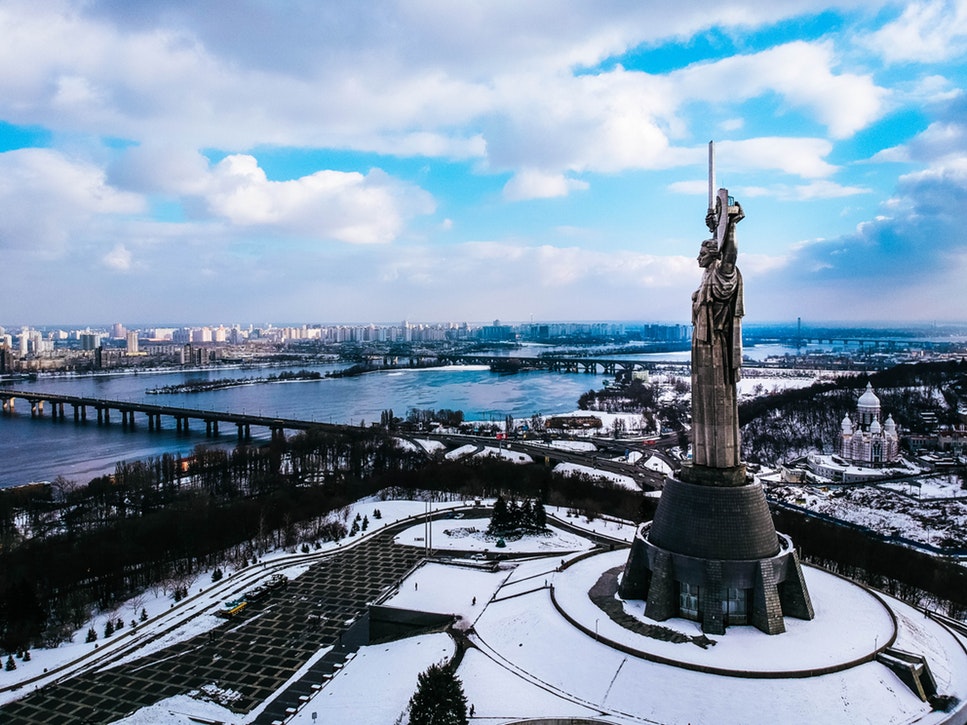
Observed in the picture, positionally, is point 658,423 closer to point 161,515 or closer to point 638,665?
point 161,515

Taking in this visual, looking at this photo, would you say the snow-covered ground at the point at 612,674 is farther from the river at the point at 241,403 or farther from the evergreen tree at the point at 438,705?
the river at the point at 241,403

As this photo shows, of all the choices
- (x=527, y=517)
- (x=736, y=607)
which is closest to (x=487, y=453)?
(x=527, y=517)

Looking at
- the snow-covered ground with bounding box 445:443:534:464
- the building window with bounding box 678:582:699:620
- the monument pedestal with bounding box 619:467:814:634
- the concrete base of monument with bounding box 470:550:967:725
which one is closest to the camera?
the concrete base of monument with bounding box 470:550:967:725

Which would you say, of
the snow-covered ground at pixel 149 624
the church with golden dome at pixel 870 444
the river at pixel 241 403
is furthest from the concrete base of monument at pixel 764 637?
the river at pixel 241 403

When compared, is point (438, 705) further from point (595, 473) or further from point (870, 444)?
A: point (870, 444)

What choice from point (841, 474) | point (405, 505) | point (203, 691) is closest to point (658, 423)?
point (841, 474)

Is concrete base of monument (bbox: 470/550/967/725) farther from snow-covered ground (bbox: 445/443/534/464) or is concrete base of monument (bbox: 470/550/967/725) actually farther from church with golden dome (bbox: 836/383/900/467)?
church with golden dome (bbox: 836/383/900/467)

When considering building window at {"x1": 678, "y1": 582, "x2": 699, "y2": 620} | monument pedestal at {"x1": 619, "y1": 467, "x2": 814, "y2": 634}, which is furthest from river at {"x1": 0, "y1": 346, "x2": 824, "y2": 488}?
building window at {"x1": 678, "y1": 582, "x2": 699, "y2": 620}
